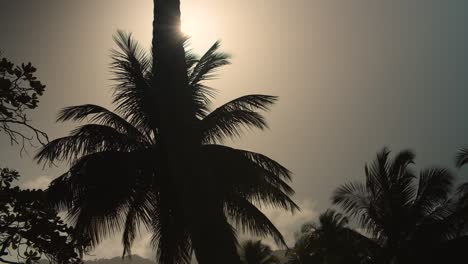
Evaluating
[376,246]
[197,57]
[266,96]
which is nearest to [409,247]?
[376,246]

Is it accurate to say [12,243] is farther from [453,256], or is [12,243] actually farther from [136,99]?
[453,256]

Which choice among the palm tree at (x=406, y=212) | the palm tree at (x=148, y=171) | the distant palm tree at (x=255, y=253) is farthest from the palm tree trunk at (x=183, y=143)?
the distant palm tree at (x=255, y=253)

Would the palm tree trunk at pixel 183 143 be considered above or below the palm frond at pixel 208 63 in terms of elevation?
below

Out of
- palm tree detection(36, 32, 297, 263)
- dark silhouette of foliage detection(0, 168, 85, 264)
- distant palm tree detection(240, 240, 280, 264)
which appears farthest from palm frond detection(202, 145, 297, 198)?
distant palm tree detection(240, 240, 280, 264)

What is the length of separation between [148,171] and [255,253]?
2638 centimetres

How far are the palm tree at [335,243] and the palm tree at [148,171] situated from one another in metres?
8.44

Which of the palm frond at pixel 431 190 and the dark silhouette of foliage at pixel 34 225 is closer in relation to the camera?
the dark silhouette of foliage at pixel 34 225

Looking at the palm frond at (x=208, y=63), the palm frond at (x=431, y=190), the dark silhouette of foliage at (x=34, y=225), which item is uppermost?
the palm frond at (x=208, y=63)

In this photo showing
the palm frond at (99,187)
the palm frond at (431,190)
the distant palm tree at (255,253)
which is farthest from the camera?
the distant palm tree at (255,253)

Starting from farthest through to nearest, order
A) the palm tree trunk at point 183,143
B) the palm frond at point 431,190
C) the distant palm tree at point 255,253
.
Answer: the distant palm tree at point 255,253 < the palm frond at point 431,190 < the palm tree trunk at point 183,143

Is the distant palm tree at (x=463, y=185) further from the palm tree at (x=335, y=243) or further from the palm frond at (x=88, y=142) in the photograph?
the palm frond at (x=88, y=142)

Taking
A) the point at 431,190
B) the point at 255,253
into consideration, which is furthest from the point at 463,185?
the point at 255,253

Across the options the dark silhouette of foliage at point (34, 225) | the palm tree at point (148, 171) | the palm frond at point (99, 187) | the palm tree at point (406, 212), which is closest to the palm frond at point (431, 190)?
the palm tree at point (406, 212)

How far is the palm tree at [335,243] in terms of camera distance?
1888 cm
